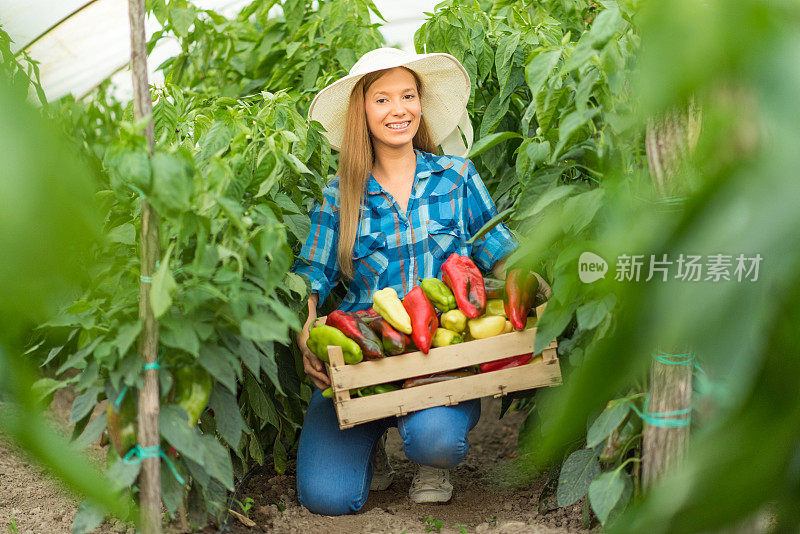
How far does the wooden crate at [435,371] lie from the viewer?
1800 mm

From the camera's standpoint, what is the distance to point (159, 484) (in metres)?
1.34

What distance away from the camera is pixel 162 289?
119 cm

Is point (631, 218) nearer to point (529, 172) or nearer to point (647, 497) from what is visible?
point (647, 497)

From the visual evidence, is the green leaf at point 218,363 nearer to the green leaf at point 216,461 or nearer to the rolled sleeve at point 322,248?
the green leaf at point 216,461

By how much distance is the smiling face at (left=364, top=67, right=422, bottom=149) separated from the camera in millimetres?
2168

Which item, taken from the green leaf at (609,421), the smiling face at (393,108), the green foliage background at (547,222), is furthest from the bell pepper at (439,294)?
the green leaf at (609,421)

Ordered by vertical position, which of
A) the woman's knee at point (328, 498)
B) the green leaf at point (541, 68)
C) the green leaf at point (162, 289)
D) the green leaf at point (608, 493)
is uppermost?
the green leaf at point (541, 68)

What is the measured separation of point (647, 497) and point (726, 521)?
2cm

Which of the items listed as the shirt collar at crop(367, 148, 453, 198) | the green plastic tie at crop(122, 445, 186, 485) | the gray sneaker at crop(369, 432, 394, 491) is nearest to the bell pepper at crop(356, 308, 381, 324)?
the shirt collar at crop(367, 148, 453, 198)

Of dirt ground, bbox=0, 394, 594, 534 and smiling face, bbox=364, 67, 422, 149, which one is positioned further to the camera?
smiling face, bbox=364, 67, 422, 149

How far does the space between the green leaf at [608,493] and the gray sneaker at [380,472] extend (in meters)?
0.91

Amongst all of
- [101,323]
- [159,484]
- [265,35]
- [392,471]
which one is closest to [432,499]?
[392,471]

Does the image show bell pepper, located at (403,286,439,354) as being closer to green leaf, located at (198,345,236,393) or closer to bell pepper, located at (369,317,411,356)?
bell pepper, located at (369,317,411,356)

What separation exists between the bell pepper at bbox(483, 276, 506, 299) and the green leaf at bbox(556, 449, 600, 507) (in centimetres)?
47
